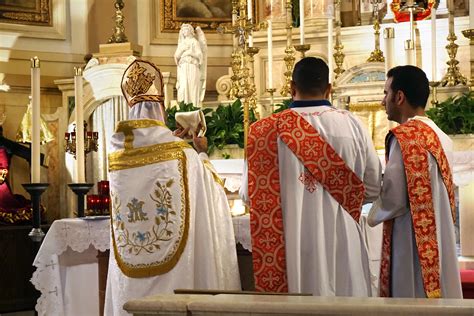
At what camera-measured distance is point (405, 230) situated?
14.8ft

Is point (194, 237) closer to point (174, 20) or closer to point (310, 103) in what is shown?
point (310, 103)

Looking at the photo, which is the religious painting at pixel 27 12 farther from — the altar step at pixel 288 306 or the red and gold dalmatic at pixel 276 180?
the altar step at pixel 288 306

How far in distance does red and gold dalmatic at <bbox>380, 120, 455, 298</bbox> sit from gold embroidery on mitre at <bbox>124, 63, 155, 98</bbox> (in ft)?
4.52

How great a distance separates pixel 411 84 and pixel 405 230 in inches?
23.2

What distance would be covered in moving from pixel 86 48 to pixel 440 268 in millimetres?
8254

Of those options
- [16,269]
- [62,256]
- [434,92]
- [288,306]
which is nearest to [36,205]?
[62,256]

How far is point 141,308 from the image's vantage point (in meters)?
3.43

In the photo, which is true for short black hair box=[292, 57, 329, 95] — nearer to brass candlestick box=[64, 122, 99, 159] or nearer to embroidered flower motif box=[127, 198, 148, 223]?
embroidered flower motif box=[127, 198, 148, 223]

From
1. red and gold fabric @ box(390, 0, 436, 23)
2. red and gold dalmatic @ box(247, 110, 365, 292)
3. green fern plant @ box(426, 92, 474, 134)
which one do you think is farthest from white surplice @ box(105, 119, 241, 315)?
red and gold fabric @ box(390, 0, 436, 23)

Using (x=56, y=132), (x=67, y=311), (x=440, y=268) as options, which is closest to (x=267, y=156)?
(x=440, y=268)

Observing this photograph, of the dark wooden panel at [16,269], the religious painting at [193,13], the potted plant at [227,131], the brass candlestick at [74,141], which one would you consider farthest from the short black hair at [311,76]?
the religious painting at [193,13]

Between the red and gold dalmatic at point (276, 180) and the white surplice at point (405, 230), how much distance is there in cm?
12

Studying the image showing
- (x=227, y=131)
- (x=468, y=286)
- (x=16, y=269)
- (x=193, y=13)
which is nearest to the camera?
(x=468, y=286)

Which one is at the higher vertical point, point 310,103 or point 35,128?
point 310,103
